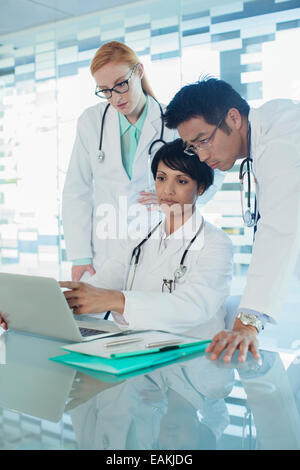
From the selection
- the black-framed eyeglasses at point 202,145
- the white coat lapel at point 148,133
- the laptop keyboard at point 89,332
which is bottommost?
the laptop keyboard at point 89,332

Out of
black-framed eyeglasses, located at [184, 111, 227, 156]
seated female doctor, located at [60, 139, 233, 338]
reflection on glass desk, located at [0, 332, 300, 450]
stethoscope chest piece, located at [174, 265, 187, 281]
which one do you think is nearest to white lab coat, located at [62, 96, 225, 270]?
seated female doctor, located at [60, 139, 233, 338]

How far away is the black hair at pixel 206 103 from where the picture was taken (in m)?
1.68

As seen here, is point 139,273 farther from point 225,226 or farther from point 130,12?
point 130,12

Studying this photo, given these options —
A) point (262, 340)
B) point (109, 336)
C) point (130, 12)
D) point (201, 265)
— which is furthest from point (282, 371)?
point (130, 12)

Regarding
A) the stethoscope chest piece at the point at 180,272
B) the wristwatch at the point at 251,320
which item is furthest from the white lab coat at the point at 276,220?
the stethoscope chest piece at the point at 180,272

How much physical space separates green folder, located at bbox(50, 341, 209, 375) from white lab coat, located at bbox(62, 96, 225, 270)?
122cm

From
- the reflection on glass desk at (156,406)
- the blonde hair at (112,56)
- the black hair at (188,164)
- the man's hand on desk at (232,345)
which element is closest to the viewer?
the reflection on glass desk at (156,406)

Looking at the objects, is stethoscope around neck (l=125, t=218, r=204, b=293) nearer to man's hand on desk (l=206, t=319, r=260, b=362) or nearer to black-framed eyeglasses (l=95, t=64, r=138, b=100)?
man's hand on desk (l=206, t=319, r=260, b=362)

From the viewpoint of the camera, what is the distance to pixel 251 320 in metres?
1.30

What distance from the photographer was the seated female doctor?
1.42 meters

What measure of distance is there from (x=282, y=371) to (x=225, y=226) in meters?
2.00

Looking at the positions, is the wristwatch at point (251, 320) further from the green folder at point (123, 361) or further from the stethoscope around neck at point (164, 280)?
the stethoscope around neck at point (164, 280)

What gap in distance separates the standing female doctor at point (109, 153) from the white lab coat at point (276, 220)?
0.87 m

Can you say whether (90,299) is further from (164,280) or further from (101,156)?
(101,156)
